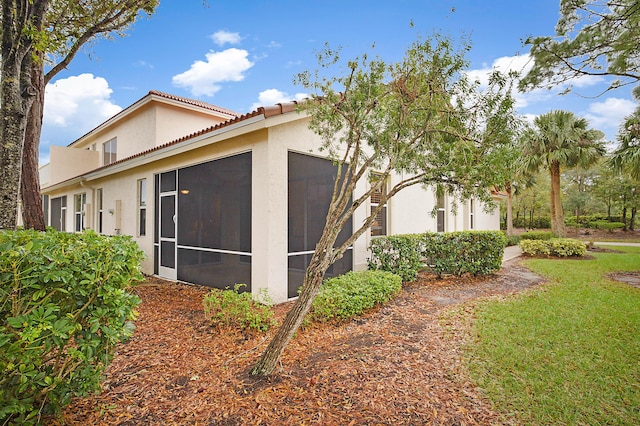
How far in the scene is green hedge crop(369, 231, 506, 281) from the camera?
27.3ft

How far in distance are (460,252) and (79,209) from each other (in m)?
16.8

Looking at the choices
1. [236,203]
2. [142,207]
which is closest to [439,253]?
[236,203]

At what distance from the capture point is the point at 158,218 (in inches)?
371

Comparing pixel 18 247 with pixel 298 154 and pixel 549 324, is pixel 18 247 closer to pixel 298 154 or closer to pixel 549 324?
pixel 298 154

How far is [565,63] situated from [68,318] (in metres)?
9.59

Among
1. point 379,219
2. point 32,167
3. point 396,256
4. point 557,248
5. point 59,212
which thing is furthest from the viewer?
point 59,212

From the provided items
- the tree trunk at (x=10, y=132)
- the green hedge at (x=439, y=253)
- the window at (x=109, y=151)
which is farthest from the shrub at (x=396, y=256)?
the window at (x=109, y=151)

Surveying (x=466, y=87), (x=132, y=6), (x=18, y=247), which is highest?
(x=132, y=6)

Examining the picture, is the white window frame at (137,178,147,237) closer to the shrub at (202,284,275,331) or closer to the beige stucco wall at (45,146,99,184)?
the shrub at (202,284,275,331)

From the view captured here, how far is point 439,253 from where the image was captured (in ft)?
29.7

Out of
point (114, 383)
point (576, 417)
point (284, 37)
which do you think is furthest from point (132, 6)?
Result: point (576, 417)

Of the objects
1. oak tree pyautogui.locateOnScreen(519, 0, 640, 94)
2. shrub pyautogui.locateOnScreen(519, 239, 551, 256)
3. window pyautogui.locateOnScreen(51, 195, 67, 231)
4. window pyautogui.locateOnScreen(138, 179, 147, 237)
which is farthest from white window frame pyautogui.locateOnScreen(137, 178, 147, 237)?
shrub pyautogui.locateOnScreen(519, 239, 551, 256)

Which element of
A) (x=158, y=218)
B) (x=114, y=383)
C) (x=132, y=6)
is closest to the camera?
(x=114, y=383)

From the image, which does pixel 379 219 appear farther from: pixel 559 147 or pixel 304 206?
pixel 559 147
